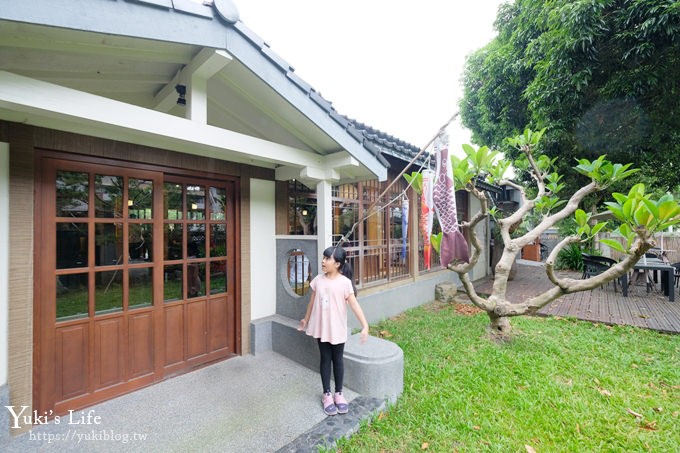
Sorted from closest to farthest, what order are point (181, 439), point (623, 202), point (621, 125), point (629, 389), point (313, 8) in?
point (181, 439) < point (623, 202) < point (629, 389) < point (621, 125) < point (313, 8)

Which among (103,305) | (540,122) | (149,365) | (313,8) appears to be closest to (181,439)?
(149,365)

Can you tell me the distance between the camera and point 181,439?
2617 millimetres

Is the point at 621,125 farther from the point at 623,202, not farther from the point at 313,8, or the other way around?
the point at 313,8

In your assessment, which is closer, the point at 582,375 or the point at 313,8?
the point at 582,375

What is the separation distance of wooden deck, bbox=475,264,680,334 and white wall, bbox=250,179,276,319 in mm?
5926

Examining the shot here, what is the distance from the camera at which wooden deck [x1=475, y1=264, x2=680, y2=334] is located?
18.1 feet

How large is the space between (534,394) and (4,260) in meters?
5.60

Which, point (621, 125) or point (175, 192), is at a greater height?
point (621, 125)

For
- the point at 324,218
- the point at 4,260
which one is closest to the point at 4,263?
the point at 4,260

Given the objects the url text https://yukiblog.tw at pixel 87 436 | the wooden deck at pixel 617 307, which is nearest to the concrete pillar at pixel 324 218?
the url text https://yukiblog.tw at pixel 87 436

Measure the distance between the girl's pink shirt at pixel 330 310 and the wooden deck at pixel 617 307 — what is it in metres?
5.57

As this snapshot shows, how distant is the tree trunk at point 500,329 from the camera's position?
4.68 meters

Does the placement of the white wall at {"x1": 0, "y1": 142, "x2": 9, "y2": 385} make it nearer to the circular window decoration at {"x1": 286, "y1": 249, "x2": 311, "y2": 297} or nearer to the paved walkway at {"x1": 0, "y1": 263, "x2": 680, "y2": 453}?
the paved walkway at {"x1": 0, "y1": 263, "x2": 680, "y2": 453}

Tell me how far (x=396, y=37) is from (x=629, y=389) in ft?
36.5
